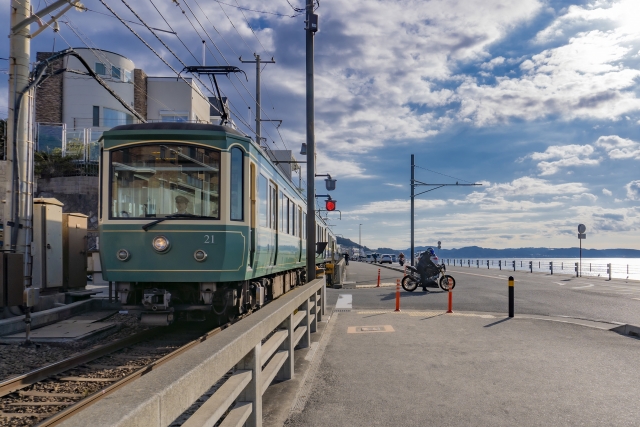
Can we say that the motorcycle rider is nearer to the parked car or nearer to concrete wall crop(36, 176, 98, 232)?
concrete wall crop(36, 176, 98, 232)

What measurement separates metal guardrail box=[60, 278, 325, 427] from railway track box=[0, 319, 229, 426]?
178cm

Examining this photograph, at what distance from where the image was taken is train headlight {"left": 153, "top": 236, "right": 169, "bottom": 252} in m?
9.58

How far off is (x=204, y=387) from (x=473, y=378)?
192 inches

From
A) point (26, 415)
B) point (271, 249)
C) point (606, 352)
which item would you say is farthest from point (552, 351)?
point (26, 415)

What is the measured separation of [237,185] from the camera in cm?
1004

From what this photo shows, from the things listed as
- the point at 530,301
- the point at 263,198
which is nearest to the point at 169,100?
the point at 530,301

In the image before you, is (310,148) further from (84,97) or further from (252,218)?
(84,97)

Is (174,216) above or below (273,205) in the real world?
below

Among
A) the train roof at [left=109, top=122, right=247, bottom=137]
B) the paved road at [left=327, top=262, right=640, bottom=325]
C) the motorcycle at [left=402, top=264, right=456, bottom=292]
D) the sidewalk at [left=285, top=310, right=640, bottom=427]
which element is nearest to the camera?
the sidewalk at [left=285, top=310, right=640, bottom=427]

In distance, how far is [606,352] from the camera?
29.4ft

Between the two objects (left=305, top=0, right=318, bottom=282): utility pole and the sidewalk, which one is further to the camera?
(left=305, top=0, right=318, bottom=282): utility pole

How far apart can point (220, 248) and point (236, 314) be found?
72.7 inches

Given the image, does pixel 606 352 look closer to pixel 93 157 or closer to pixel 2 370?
pixel 2 370

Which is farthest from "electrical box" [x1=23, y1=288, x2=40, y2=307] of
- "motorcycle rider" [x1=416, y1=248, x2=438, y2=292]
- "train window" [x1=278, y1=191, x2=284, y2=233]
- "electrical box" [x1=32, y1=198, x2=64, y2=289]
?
"motorcycle rider" [x1=416, y1=248, x2=438, y2=292]
